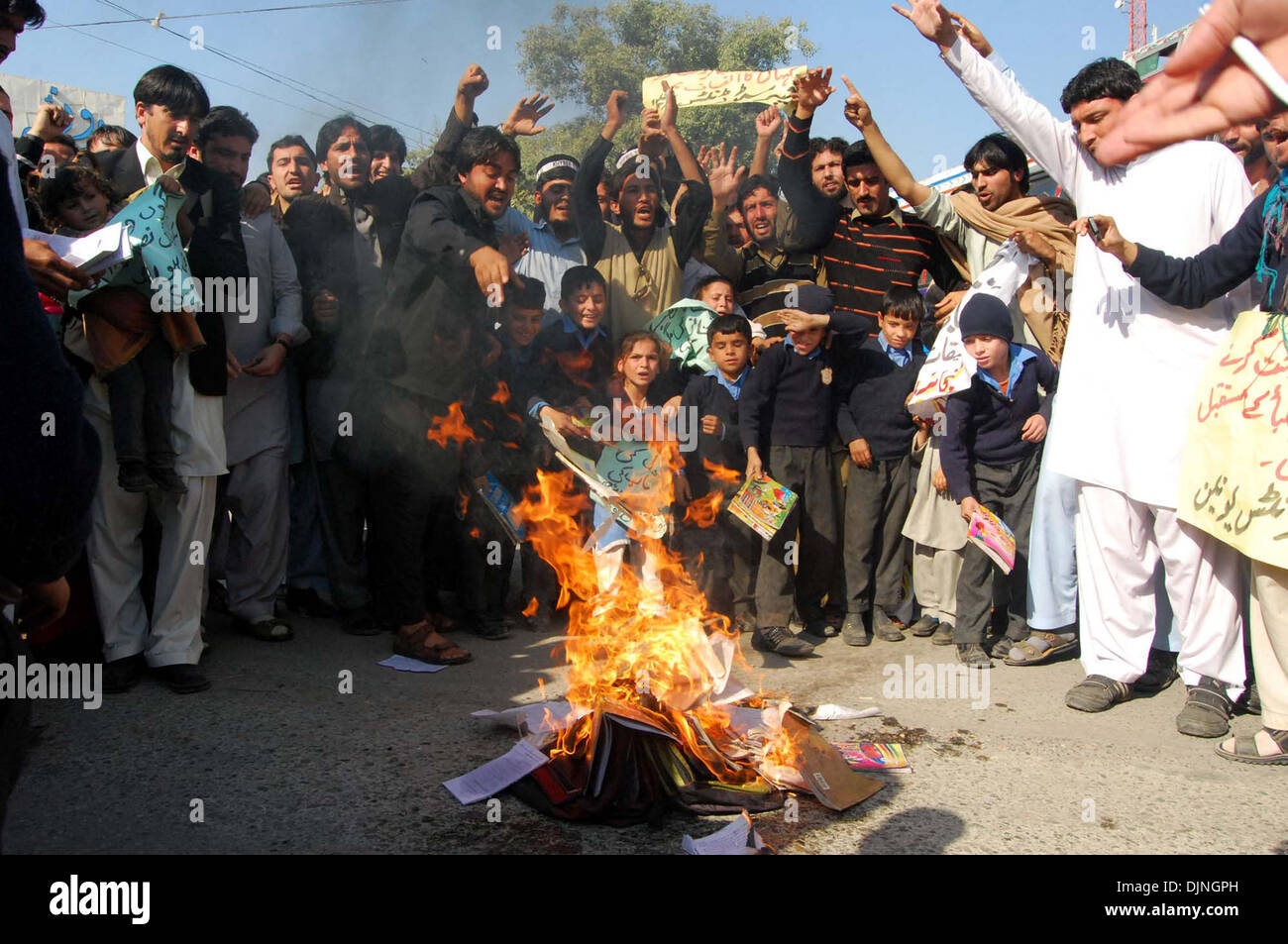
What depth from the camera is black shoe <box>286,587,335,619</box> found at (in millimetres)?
5832

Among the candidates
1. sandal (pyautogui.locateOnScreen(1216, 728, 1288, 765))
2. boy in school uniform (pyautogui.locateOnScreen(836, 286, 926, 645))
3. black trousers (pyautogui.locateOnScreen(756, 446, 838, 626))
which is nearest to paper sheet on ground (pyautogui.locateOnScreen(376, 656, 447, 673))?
black trousers (pyautogui.locateOnScreen(756, 446, 838, 626))

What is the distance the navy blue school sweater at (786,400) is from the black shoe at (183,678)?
308 centimetres

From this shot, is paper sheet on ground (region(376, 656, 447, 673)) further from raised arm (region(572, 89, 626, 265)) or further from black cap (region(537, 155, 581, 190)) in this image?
black cap (region(537, 155, 581, 190))

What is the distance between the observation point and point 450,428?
5.13m

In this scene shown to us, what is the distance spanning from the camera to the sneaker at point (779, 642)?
5.36m

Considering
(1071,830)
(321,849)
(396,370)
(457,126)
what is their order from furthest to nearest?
(457,126) < (396,370) < (1071,830) < (321,849)

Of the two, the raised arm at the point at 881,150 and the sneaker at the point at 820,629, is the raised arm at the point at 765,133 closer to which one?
the raised arm at the point at 881,150

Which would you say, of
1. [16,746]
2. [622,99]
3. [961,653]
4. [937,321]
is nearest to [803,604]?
[961,653]

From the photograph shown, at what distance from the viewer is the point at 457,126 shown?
631cm

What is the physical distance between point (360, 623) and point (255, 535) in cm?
75

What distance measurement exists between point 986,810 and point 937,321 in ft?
12.0

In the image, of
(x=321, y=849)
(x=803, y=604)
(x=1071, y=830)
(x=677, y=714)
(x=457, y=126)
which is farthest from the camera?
(x=457, y=126)

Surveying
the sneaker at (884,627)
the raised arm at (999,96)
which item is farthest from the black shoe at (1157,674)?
the raised arm at (999,96)

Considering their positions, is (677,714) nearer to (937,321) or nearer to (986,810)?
(986,810)
